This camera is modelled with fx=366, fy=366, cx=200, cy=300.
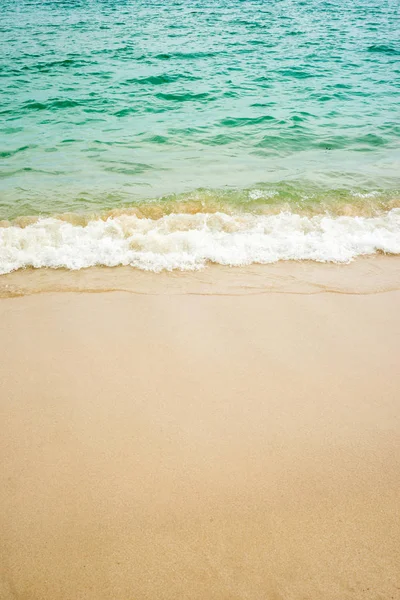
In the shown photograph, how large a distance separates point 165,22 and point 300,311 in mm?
20420

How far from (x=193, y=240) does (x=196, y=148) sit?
372cm

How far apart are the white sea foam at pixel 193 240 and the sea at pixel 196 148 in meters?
0.02

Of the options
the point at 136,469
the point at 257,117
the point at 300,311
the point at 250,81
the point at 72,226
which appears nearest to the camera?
the point at 136,469

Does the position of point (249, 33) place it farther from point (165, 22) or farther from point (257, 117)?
point (257, 117)

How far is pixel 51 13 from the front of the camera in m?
20.7

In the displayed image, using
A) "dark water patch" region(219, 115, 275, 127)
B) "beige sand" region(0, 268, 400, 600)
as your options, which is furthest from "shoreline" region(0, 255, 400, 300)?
"dark water patch" region(219, 115, 275, 127)

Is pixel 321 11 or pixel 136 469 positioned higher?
pixel 321 11

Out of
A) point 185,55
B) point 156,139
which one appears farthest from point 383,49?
point 156,139

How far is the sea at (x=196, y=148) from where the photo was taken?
4586mm

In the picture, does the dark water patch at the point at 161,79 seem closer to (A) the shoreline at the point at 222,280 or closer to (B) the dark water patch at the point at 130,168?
(B) the dark water patch at the point at 130,168

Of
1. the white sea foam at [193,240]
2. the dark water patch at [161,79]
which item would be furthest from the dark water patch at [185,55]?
the white sea foam at [193,240]

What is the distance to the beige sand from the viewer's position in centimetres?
186

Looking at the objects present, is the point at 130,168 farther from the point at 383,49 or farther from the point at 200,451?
the point at 383,49

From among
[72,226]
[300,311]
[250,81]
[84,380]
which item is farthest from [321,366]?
[250,81]
